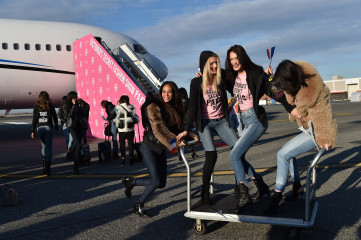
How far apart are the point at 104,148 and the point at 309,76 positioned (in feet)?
24.4

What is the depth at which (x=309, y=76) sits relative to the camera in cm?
417

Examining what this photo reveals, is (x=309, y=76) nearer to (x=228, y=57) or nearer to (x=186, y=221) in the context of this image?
(x=228, y=57)

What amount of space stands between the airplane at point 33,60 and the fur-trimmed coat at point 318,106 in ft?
55.7

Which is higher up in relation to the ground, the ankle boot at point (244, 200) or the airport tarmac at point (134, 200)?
the ankle boot at point (244, 200)

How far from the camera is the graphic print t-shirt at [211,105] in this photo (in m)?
4.93

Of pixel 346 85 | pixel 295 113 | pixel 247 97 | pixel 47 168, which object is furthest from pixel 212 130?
pixel 346 85

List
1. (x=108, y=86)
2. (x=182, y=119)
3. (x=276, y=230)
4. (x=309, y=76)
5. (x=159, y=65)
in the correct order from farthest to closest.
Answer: (x=159, y=65), (x=108, y=86), (x=182, y=119), (x=276, y=230), (x=309, y=76)

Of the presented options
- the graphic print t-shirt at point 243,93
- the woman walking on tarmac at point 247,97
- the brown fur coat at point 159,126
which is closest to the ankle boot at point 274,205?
the woman walking on tarmac at point 247,97

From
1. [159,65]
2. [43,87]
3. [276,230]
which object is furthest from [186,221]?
[159,65]

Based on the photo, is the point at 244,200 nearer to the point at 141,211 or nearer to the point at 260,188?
the point at 260,188

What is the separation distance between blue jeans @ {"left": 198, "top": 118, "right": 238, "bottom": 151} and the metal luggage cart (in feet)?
1.32

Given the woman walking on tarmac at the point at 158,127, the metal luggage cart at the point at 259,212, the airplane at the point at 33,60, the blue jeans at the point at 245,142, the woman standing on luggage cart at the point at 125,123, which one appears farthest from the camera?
the airplane at the point at 33,60

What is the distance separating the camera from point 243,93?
486 centimetres

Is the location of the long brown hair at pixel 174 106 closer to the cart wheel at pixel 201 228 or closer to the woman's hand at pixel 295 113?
the cart wheel at pixel 201 228
